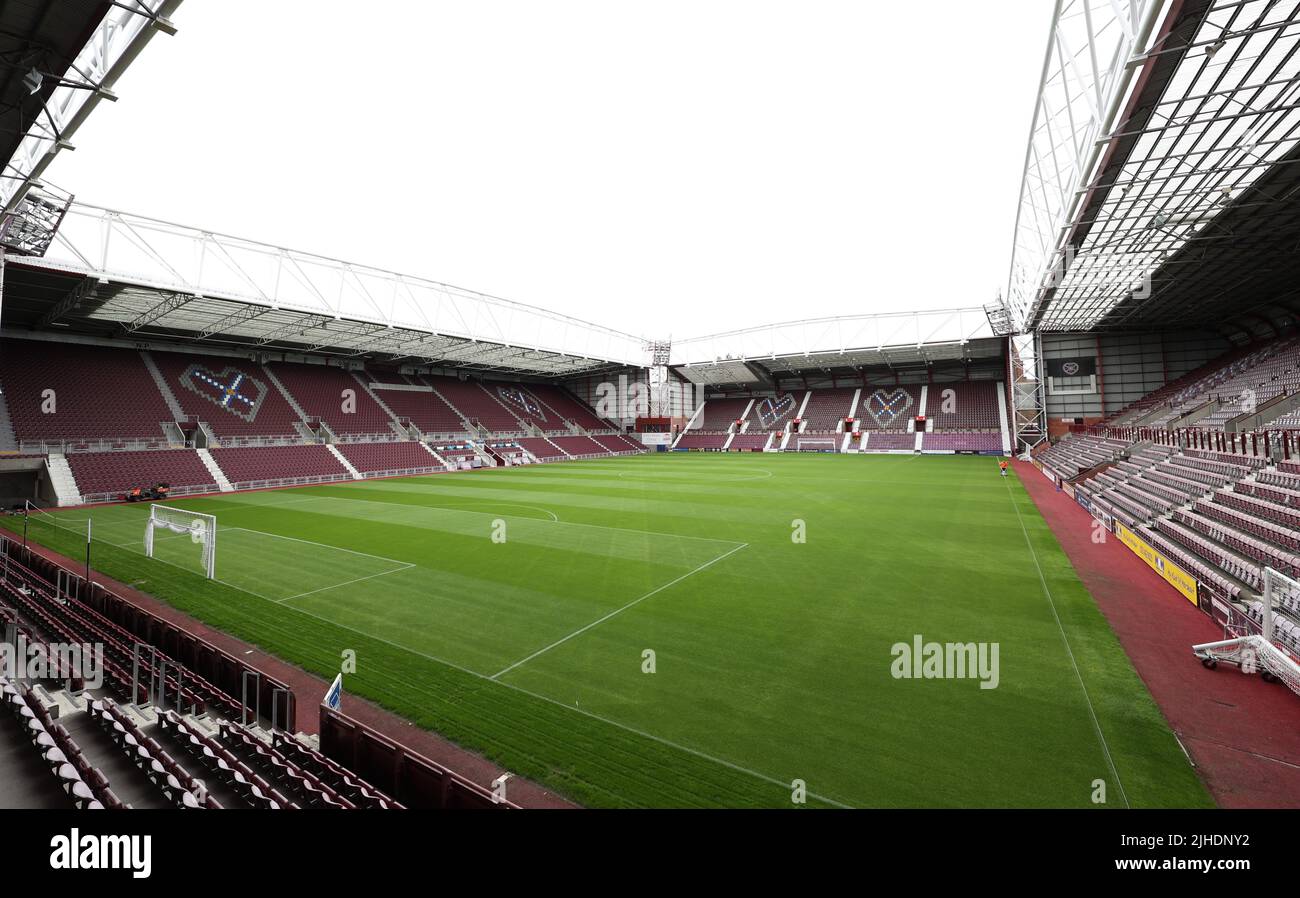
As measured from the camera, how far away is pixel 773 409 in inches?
2692

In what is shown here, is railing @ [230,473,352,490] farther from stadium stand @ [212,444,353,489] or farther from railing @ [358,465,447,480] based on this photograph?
railing @ [358,465,447,480]

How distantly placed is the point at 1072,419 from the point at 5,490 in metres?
72.2

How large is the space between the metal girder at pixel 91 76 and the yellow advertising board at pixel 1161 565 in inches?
805

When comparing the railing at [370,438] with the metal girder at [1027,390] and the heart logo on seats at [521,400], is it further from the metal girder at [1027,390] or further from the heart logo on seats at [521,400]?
the metal girder at [1027,390]

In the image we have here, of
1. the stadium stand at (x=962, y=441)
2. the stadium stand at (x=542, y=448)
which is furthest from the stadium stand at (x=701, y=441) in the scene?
the stadium stand at (x=962, y=441)

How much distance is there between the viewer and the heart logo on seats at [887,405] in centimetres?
5972

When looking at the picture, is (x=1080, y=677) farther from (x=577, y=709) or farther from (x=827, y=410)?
(x=827, y=410)

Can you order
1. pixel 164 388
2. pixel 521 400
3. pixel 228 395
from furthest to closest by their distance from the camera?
pixel 521 400 → pixel 228 395 → pixel 164 388

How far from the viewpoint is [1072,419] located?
4534 cm

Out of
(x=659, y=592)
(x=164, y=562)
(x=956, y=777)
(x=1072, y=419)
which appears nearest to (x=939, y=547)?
(x=659, y=592)

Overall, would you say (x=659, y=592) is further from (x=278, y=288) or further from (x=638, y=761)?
(x=278, y=288)

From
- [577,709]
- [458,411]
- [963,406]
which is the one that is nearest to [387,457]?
[458,411]

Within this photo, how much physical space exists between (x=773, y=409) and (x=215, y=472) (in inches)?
2235

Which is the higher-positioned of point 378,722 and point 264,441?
point 264,441
